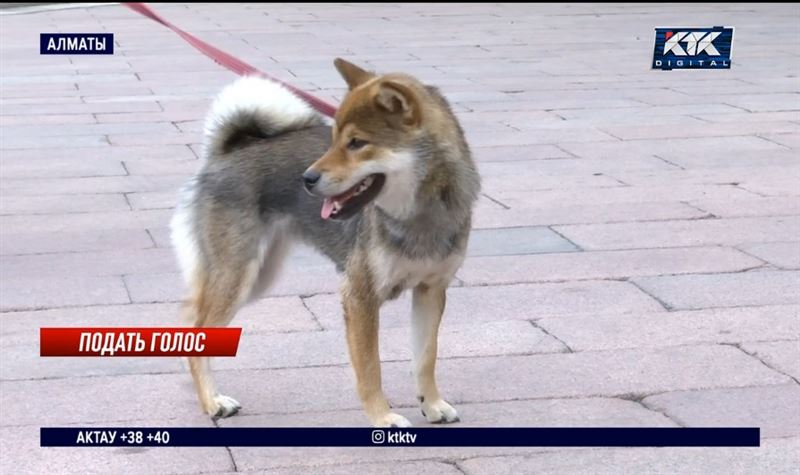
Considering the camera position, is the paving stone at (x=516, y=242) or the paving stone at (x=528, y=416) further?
the paving stone at (x=516, y=242)

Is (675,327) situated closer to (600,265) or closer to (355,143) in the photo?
(600,265)

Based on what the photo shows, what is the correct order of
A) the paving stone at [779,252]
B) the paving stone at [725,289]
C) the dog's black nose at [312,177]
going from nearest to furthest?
the dog's black nose at [312,177]
the paving stone at [725,289]
the paving stone at [779,252]

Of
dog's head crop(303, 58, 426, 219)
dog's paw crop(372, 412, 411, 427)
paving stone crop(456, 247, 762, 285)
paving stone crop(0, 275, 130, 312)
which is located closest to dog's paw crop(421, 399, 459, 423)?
dog's paw crop(372, 412, 411, 427)

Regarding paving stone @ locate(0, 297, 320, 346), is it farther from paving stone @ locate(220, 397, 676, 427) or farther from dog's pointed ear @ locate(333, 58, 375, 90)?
dog's pointed ear @ locate(333, 58, 375, 90)

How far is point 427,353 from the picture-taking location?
5203 mm

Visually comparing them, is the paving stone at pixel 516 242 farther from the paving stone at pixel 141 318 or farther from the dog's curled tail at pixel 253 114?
the dog's curled tail at pixel 253 114

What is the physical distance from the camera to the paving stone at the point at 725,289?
6.66m

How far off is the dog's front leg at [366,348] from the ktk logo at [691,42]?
10.9ft

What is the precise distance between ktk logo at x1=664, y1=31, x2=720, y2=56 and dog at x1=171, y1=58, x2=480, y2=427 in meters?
2.74

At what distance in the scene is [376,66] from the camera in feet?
49.0

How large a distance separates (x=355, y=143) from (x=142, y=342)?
1.08 m

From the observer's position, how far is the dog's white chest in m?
4.88

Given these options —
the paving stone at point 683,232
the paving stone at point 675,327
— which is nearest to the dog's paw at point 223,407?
the paving stone at point 675,327

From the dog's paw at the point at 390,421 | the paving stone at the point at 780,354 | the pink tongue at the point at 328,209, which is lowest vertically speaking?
the dog's paw at the point at 390,421
